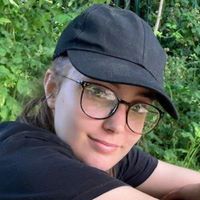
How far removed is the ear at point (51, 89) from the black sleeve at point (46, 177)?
0.85ft

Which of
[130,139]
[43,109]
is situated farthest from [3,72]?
[130,139]

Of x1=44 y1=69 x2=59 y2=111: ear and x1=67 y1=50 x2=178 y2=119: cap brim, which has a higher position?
x1=67 y1=50 x2=178 y2=119: cap brim

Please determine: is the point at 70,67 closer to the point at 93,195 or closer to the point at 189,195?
the point at 93,195

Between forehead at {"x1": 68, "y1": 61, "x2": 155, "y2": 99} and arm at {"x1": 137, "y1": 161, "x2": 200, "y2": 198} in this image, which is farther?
arm at {"x1": 137, "y1": 161, "x2": 200, "y2": 198}

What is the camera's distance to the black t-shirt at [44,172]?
112 cm

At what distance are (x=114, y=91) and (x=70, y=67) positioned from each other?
0.55 feet

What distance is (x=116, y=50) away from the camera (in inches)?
52.7

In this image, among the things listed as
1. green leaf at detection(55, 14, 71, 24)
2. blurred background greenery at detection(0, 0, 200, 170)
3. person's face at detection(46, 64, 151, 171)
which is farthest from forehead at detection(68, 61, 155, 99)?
green leaf at detection(55, 14, 71, 24)

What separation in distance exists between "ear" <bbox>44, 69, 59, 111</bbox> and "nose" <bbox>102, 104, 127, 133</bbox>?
0.24 meters

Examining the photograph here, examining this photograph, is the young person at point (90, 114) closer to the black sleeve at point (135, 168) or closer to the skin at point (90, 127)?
the skin at point (90, 127)

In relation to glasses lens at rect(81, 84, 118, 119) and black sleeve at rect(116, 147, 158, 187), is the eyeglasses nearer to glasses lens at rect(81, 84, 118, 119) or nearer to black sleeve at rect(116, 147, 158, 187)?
glasses lens at rect(81, 84, 118, 119)

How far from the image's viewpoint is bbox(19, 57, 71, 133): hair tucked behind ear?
145 centimetres

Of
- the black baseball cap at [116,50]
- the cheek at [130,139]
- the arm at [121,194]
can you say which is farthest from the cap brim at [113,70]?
the arm at [121,194]

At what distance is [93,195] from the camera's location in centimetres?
110
